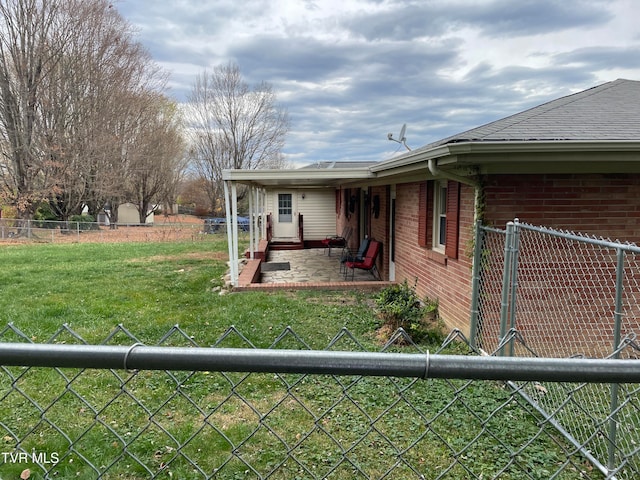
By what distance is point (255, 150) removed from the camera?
28.5 meters

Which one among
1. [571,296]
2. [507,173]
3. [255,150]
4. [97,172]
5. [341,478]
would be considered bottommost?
[341,478]

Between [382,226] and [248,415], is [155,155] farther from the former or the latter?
[248,415]

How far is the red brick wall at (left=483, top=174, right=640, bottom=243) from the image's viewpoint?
507 cm

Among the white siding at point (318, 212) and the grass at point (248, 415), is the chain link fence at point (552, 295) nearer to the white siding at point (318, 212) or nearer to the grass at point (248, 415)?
the grass at point (248, 415)

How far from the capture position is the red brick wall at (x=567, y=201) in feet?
16.6

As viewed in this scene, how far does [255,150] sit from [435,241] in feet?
75.9

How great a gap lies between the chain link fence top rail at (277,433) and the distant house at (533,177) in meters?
2.11

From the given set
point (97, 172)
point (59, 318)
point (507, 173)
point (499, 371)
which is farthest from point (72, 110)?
point (499, 371)

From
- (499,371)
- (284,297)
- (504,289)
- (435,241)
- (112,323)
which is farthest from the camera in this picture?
(284,297)

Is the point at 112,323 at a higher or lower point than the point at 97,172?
lower

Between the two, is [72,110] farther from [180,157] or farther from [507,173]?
[507,173]

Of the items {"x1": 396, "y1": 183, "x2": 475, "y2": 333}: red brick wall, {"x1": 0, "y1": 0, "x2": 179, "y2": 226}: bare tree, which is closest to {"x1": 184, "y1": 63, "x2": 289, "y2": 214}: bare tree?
{"x1": 0, "y1": 0, "x2": 179, "y2": 226}: bare tree

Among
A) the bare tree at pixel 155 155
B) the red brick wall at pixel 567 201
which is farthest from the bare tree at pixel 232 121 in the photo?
the red brick wall at pixel 567 201

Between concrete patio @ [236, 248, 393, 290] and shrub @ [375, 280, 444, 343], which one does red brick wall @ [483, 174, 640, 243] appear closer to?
shrub @ [375, 280, 444, 343]
